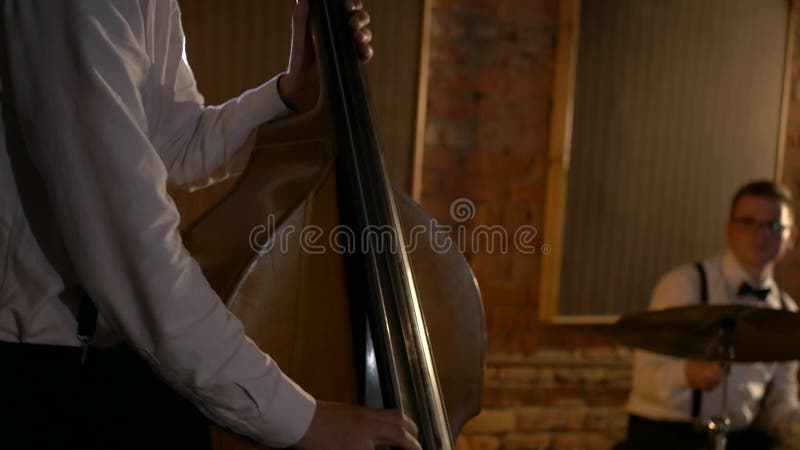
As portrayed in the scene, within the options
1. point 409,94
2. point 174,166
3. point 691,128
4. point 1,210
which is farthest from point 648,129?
point 1,210

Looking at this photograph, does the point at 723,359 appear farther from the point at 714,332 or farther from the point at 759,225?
the point at 759,225

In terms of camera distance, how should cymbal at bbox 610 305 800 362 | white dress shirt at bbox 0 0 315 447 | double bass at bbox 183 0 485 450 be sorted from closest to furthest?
white dress shirt at bbox 0 0 315 447, double bass at bbox 183 0 485 450, cymbal at bbox 610 305 800 362

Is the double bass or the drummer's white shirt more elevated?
the double bass

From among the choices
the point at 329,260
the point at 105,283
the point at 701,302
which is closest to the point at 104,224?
the point at 105,283

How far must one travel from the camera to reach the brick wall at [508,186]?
9.70 ft

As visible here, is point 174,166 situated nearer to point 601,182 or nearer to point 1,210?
point 1,210

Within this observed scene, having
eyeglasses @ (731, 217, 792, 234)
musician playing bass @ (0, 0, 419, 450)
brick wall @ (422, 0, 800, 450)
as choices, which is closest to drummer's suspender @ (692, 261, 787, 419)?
eyeglasses @ (731, 217, 792, 234)

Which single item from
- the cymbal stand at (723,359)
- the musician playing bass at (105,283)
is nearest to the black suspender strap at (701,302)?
the cymbal stand at (723,359)

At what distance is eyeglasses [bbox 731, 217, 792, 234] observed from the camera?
283cm

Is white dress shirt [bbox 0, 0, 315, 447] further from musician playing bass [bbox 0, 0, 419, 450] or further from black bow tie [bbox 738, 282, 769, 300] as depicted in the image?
black bow tie [bbox 738, 282, 769, 300]

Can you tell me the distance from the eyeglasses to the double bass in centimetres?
201

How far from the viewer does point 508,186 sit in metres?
3.07

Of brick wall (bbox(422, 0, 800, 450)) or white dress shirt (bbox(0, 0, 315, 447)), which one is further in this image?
brick wall (bbox(422, 0, 800, 450))

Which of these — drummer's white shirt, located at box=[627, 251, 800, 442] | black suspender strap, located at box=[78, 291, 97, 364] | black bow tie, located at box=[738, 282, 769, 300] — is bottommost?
drummer's white shirt, located at box=[627, 251, 800, 442]
